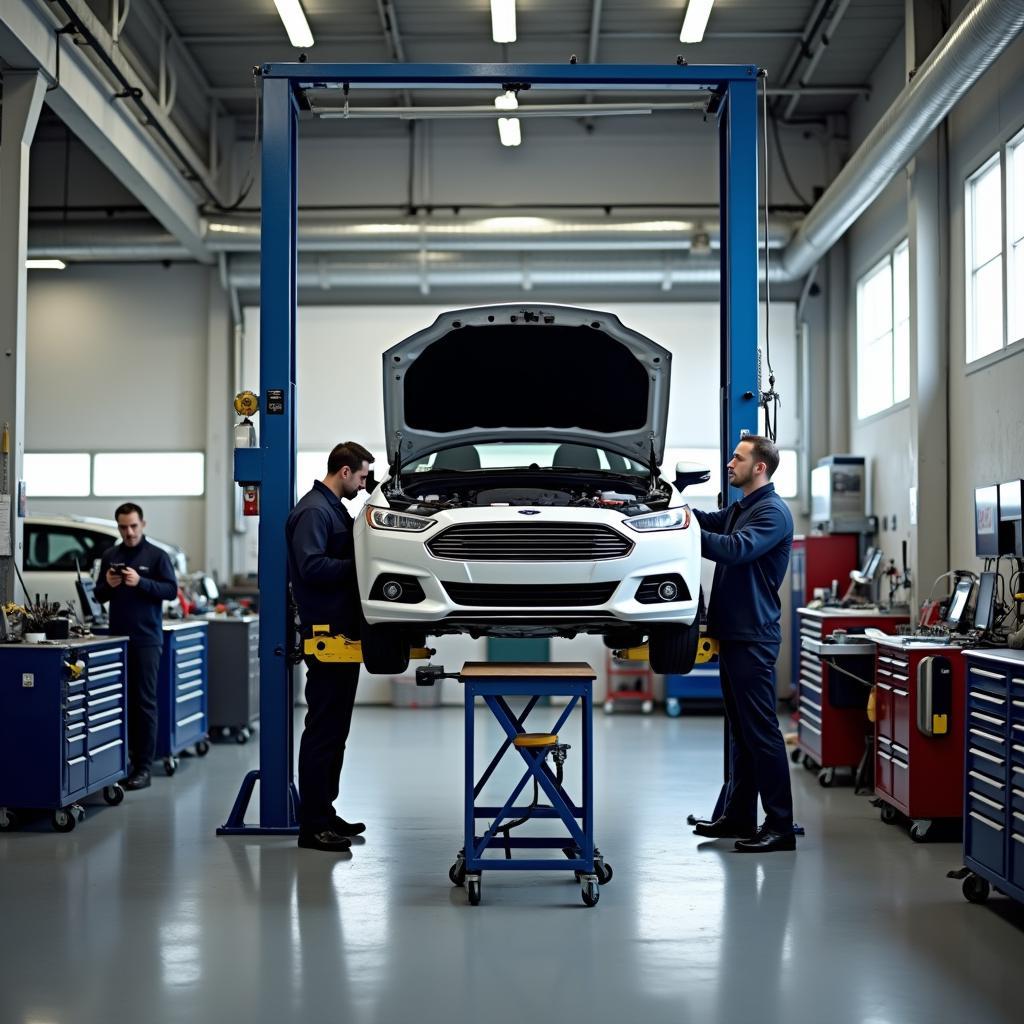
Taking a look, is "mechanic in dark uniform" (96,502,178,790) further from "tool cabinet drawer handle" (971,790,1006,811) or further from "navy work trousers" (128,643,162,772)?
"tool cabinet drawer handle" (971,790,1006,811)

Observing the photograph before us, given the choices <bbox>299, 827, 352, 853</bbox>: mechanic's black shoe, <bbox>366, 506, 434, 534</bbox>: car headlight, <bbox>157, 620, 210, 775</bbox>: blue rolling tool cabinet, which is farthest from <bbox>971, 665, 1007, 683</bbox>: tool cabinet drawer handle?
<bbox>157, 620, 210, 775</bbox>: blue rolling tool cabinet

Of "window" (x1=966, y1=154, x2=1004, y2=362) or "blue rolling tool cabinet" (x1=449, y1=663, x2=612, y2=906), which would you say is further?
"window" (x1=966, y1=154, x2=1004, y2=362)

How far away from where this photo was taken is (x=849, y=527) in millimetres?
9383

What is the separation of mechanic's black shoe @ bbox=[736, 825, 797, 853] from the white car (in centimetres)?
96

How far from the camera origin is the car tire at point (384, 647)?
13.9 ft

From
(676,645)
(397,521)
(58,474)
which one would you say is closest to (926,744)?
(676,645)

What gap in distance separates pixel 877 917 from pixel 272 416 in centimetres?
307

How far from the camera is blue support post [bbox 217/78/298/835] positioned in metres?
5.09

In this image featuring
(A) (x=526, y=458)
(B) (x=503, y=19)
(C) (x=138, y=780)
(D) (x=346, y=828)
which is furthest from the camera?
(B) (x=503, y=19)

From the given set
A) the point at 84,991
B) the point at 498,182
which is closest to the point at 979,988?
the point at 84,991

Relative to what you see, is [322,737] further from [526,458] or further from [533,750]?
[526,458]

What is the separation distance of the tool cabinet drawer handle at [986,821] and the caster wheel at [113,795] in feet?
12.8

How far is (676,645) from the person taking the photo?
427 centimetres

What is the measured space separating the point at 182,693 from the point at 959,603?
429 centimetres
